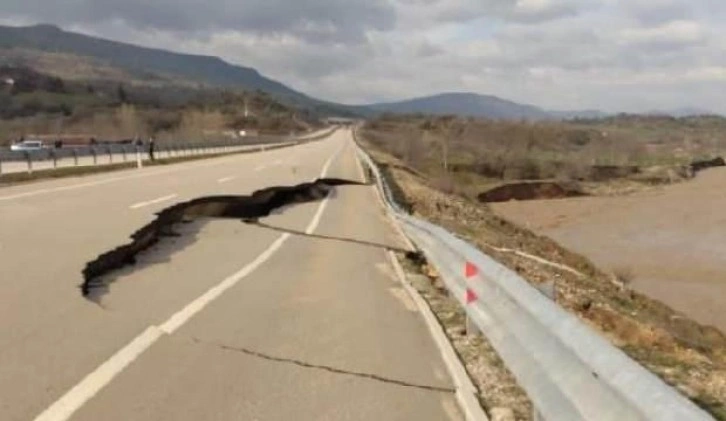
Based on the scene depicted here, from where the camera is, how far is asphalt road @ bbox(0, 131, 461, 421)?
5691 mm

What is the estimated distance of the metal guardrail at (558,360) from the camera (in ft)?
10.8

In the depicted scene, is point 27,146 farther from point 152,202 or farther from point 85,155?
point 152,202

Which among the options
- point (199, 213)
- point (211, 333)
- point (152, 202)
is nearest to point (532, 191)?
point (199, 213)

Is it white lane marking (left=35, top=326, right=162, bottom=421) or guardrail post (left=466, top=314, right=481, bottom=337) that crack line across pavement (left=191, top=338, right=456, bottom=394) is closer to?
white lane marking (left=35, top=326, right=162, bottom=421)

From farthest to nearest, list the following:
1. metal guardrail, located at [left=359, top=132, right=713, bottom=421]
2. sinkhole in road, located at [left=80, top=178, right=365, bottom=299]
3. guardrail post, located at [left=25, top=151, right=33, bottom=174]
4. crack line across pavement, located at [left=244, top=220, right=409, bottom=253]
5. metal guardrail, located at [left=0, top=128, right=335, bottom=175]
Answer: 1. metal guardrail, located at [left=0, top=128, right=335, bottom=175]
2. guardrail post, located at [left=25, top=151, right=33, bottom=174]
3. crack line across pavement, located at [left=244, top=220, right=409, bottom=253]
4. sinkhole in road, located at [left=80, top=178, right=365, bottom=299]
5. metal guardrail, located at [left=359, top=132, right=713, bottom=421]

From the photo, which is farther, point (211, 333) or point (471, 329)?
point (471, 329)

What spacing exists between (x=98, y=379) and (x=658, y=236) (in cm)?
4686

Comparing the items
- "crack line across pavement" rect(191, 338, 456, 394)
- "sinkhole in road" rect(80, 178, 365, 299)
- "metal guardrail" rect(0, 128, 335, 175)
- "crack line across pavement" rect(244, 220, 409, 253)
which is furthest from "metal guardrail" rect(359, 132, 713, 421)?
"metal guardrail" rect(0, 128, 335, 175)

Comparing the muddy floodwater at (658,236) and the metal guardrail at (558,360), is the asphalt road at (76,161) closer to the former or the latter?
the muddy floodwater at (658,236)

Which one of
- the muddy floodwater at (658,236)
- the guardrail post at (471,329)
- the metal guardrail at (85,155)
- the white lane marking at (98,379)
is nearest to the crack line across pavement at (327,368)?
the white lane marking at (98,379)

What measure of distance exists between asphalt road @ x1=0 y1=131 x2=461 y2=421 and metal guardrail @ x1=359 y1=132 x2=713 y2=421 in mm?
598

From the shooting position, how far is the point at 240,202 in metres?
22.3

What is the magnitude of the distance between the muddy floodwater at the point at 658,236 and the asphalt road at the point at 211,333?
537 inches

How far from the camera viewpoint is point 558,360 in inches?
181
